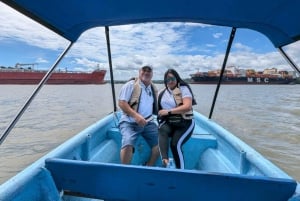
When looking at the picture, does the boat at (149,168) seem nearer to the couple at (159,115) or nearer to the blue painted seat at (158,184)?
the blue painted seat at (158,184)

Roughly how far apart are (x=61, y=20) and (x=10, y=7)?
1.44ft

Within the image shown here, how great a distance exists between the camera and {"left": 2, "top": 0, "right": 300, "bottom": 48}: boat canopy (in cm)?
182

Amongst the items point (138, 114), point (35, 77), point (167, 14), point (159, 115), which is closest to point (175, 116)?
point (159, 115)

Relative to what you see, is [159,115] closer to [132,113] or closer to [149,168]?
[132,113]

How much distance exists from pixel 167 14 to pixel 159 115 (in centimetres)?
112

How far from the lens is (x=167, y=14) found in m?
2.16

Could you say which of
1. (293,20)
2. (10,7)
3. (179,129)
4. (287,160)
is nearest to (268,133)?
(287,160)

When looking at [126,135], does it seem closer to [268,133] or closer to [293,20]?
[293,20]

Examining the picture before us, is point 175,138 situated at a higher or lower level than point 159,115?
lower

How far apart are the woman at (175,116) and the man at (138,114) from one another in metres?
0.21

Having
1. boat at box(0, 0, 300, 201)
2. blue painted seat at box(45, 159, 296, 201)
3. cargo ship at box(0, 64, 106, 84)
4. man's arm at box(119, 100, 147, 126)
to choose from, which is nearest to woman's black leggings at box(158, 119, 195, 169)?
man's arm at box(119, 100, 147, 126)

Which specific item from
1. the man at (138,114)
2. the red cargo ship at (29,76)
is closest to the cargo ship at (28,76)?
the red cargo ship at (29,76)

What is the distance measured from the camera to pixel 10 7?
5.27ft

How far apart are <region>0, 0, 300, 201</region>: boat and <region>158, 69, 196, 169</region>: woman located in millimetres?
475
